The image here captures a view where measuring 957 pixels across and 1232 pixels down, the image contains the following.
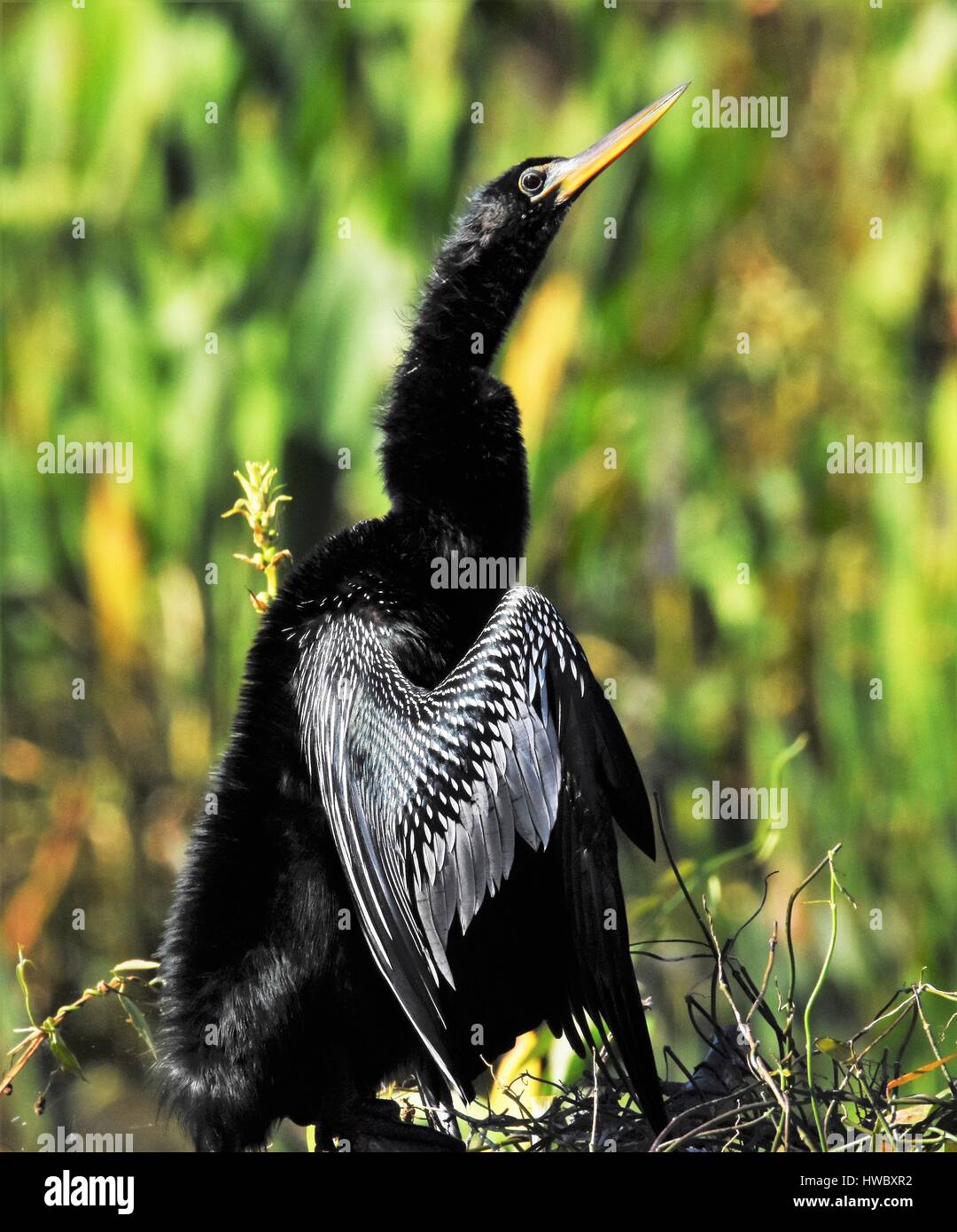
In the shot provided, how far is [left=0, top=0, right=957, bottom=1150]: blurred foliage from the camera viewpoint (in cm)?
471

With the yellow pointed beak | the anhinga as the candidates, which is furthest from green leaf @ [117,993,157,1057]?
the yellow pointed beak

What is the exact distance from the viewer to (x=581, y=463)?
16.4ft

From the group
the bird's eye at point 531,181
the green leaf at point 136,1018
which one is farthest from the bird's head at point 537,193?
the green leaf at point 136,1018

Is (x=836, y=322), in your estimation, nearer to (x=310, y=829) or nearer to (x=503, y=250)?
(x=503, y=250)

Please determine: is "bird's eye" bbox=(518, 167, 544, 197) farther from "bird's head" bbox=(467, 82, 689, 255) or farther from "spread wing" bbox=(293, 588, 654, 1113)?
"spread wing" bbox=(293, 588, 654, 1113)

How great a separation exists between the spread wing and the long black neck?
13.2 inches

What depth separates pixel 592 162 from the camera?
2.88m

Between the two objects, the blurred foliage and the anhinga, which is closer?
the anhinga

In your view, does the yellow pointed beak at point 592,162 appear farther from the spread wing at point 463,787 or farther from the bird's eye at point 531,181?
the spread wing at point 463,787

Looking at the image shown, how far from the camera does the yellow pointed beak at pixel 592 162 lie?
9.40 ft

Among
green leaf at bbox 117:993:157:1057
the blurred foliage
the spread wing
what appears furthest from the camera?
the blurred foliage

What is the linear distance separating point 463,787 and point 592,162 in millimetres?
1246

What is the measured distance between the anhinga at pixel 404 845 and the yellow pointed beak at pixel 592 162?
47 cm

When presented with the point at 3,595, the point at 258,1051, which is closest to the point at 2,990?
the point at 3,595
